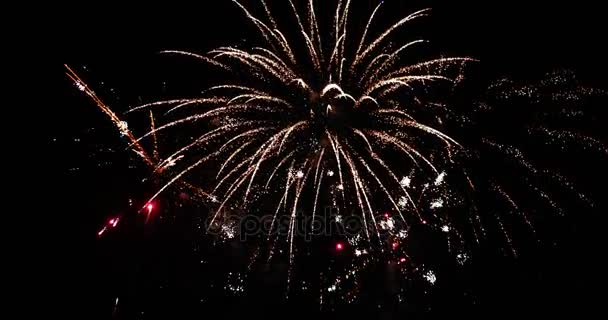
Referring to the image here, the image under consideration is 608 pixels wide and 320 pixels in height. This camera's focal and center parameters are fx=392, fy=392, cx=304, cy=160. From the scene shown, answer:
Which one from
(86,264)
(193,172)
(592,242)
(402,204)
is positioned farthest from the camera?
(402,204)

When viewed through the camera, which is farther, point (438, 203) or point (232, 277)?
point (438, 203)

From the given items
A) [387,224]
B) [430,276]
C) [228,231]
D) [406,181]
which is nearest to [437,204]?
[406,181]

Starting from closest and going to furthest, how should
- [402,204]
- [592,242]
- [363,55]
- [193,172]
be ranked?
[363,55]
[592,242]
[193,172]
[402,204]

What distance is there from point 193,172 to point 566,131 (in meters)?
10.9

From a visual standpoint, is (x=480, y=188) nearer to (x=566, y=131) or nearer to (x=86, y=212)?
(x=566, y=131)

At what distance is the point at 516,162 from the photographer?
12.5 metres

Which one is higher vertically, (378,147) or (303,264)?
(378,147)

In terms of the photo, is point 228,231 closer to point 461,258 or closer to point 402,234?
point 402,234

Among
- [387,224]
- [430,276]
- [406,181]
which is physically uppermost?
[406,181]

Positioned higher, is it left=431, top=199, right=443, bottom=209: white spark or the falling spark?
the falling spark

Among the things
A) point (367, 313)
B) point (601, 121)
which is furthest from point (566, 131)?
point (367, 313)

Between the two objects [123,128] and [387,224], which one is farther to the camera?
[387,224]

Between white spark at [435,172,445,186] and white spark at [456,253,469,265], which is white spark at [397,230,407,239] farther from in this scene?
white spark at [435,172,445,186]

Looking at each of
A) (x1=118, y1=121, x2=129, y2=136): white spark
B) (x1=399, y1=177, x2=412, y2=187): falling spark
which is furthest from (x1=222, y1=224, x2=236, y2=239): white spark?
(x1=399, y1=177, x2=412, y2=187): falling spark
